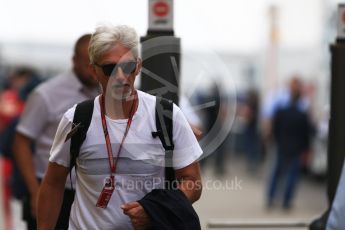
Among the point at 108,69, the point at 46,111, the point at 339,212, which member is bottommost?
the point at 339,212

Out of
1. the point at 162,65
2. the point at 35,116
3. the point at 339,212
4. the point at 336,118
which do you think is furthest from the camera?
the point at 336,118

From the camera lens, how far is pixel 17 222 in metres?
11.3

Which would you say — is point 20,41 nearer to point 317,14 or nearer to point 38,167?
point 317,14

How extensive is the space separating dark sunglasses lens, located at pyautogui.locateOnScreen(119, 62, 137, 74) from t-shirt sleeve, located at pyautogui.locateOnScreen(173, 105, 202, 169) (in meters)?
0.27

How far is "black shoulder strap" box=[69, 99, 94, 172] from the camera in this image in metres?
4.03

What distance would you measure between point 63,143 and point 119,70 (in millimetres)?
440

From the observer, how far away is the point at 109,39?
3.99 metres

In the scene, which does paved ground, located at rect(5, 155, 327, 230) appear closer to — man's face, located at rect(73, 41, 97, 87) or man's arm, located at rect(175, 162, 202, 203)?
man's face, located at rect(73, 41, 97, 87)

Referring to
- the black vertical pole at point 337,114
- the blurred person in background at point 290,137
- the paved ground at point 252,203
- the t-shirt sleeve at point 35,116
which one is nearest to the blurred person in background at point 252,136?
the paved ground at point 252,203

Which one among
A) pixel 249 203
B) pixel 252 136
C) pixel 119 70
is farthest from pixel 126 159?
pixel 252 136

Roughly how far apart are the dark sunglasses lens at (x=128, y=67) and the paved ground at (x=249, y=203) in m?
6.36

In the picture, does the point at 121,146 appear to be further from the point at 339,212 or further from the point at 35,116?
the point at 35,116

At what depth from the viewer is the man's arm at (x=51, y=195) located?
4.22m

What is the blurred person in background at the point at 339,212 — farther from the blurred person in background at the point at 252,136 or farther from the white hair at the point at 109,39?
the blurred person in background at the point at 252,136
